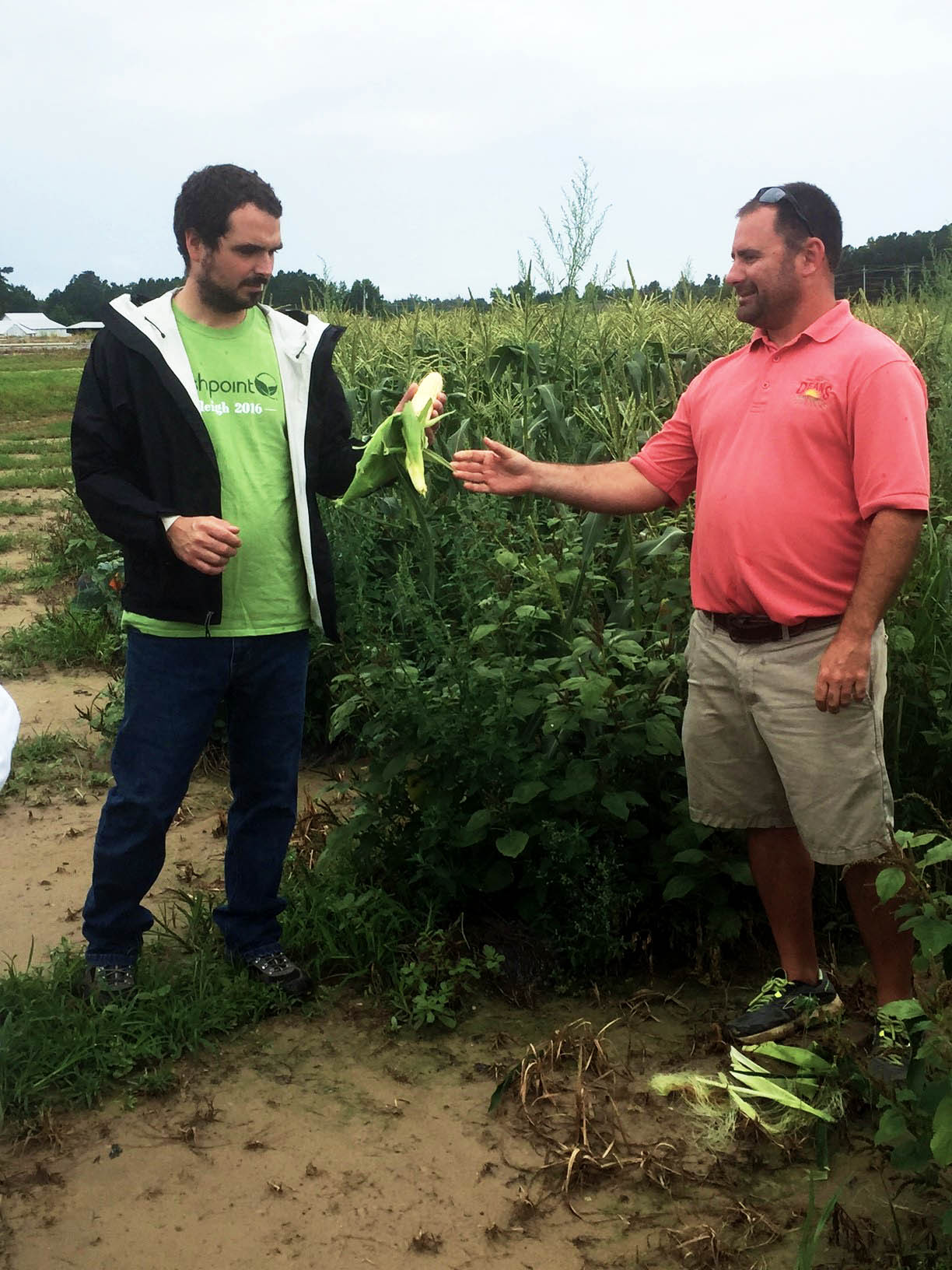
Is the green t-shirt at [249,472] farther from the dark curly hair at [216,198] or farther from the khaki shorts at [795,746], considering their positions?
the khaki shorts at [795,746]

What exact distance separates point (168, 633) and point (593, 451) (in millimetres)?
1707

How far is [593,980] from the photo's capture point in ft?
11.8

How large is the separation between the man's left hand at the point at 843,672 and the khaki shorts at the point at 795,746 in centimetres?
6

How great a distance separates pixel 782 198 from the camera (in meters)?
2.93

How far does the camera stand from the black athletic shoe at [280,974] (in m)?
3.54

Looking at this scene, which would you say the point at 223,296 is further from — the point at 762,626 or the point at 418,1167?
the point at 418,1167

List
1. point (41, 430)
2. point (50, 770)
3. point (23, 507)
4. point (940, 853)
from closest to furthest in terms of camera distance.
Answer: point (940, 853)
point (50, 770)
point (23, 507)
point (41, 430)

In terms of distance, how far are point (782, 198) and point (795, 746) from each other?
4.21ft

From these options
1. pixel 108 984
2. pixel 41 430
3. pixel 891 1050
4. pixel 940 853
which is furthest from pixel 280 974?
pixel 41 430

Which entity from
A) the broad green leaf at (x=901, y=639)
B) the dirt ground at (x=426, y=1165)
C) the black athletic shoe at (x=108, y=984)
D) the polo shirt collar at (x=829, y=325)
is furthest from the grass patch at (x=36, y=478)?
the polo shirt collar at (x=829, y=325)

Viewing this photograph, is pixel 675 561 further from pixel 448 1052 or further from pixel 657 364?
pixel 657 364

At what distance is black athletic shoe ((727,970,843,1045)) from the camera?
318cm

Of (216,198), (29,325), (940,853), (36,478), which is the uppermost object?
(29,325)

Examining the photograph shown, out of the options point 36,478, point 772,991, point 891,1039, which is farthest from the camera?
point 36,478
